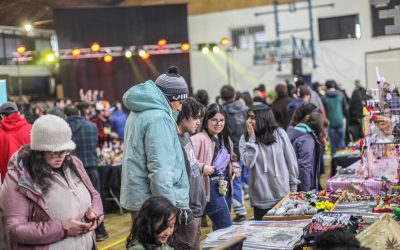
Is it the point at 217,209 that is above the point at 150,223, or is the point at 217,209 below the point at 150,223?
below

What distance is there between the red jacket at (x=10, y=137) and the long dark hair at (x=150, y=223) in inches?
109

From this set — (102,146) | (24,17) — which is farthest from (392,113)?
(24,17)

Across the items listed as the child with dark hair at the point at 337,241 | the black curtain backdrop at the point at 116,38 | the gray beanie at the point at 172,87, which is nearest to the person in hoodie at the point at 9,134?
the gray beanie at the point at 172,87

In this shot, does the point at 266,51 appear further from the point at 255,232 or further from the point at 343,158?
the point at 255,232

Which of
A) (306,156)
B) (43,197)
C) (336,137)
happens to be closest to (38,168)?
(43,197)

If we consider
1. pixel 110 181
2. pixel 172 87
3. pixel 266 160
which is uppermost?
pixel 172 87

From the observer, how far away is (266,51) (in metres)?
15.9

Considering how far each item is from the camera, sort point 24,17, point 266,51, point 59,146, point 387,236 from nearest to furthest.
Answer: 1. point 59,146
2. point 387,236
3. point 24,17
4. point 266,51

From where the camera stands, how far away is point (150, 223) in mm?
2656

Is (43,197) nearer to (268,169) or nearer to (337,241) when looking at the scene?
(337,241)

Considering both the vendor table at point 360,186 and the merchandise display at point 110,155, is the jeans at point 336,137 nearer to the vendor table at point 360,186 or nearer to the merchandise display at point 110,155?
the merchandise display at point 110,155

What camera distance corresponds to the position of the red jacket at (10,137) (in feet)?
16.9

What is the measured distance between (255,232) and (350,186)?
1797mm

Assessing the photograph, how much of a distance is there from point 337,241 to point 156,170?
103 centimetres
